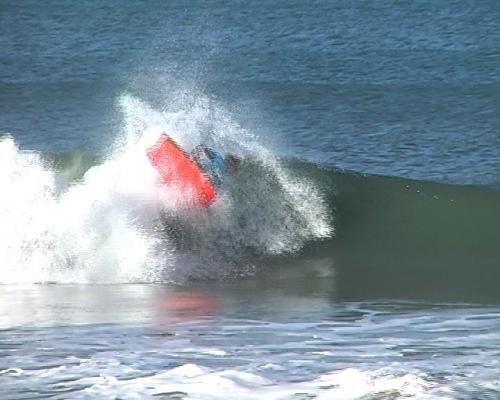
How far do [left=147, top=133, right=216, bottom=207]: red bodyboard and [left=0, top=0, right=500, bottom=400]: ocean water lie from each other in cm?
18

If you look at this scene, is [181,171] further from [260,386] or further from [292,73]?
[292,73]

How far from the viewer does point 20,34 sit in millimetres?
58406

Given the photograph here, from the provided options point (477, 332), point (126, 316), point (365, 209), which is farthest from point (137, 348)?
point (365, 209)

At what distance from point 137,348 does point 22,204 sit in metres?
6.09

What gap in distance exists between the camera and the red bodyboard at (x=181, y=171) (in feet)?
58.2

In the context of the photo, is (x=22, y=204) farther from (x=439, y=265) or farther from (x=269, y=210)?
(x=439, y=265)

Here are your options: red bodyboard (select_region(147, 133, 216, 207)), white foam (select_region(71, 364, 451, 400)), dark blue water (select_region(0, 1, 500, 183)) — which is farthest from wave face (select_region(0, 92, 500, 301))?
dark blue water (select_region(0, 1, 500, 183))

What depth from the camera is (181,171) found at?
17.8 m

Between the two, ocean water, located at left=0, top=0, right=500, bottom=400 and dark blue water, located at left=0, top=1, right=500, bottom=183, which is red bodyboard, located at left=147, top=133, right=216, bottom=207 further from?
dark blue water, located at left=0, top=1, right=500, bottom=183

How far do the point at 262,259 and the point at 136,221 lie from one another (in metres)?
1.59

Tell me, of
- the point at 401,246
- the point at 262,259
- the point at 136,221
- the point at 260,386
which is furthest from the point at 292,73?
the point at 260,386

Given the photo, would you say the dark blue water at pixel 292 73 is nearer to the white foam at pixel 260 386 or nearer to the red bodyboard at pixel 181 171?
the red bodyboard at pixel 181 171

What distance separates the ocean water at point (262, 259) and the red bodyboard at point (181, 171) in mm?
179

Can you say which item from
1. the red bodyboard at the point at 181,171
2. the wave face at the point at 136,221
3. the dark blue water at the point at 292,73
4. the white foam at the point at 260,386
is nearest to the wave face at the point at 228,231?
the wave face at the point at 136,221
